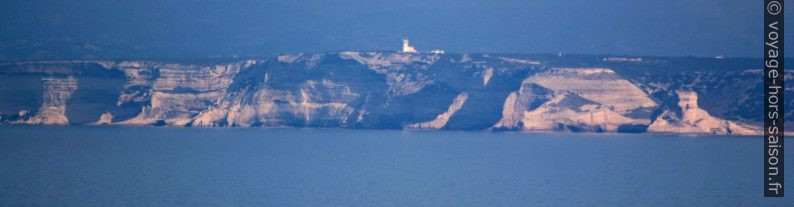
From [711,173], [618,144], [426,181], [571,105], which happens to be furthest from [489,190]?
[571,105]

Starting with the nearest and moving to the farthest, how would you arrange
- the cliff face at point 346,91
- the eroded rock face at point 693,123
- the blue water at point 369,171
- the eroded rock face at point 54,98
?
the blue water at point 369,171 < the eroded rock face at point 693,123 < the cliff face at point 346,91 < the eroded rock face at point 54,98

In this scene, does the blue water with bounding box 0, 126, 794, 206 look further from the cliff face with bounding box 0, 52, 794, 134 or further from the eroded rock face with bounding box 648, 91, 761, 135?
the cliff face with bounding box 0, 52, 794, 134

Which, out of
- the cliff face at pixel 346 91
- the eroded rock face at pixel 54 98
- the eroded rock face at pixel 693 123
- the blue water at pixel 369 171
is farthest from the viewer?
the eroded rock face at pixel 54 98

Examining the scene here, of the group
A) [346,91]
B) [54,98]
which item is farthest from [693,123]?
[54,98]

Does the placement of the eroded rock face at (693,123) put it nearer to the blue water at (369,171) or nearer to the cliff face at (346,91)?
the cliff face at (346,91)

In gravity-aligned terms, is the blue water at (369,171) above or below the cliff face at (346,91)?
below

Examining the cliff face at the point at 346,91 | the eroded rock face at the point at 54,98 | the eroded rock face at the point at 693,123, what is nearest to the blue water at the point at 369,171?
the eroded rock face at the point at 693,123

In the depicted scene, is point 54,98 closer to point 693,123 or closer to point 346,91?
point 346,91
